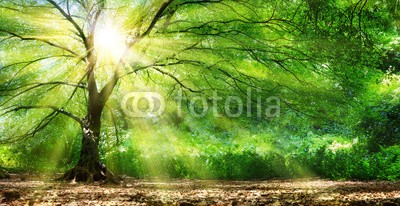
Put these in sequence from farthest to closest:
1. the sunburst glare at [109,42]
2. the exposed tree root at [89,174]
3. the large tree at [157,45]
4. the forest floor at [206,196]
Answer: the sunburst glare at [109,42] → the exposed tree root at [89,174] → the large tree at [157,45] → the forest floor at [206,196]

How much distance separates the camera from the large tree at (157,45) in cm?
1069

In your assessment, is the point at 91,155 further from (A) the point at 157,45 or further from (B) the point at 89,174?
(A) the point at 157,45

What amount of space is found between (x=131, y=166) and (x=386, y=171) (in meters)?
9.26

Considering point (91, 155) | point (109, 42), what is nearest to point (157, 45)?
point (109, 42)

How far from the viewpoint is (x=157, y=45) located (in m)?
13.3

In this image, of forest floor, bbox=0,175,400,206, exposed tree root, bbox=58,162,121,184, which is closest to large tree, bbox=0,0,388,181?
exposed tree root, bbox=58,162,121,184

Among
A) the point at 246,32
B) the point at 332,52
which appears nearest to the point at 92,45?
the point at 246,32

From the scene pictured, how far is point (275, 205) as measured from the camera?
4746mm

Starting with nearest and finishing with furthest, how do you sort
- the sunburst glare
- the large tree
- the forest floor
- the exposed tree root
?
the forest floor → the large tree → the exposed tree root → the sunburst glare

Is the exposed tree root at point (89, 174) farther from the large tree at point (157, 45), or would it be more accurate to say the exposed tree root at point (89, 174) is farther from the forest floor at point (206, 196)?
the forest floor at point (206, 196)

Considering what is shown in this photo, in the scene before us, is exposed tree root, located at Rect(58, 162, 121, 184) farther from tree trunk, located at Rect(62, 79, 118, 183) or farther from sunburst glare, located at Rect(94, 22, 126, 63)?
sunburst glare, located at Rect(94, 22, 126, 63)

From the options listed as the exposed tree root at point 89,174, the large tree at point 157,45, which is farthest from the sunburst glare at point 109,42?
the exposed tree root at point 89,174

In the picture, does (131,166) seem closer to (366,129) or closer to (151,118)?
(151,118)

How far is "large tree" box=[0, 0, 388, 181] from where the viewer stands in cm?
1069
